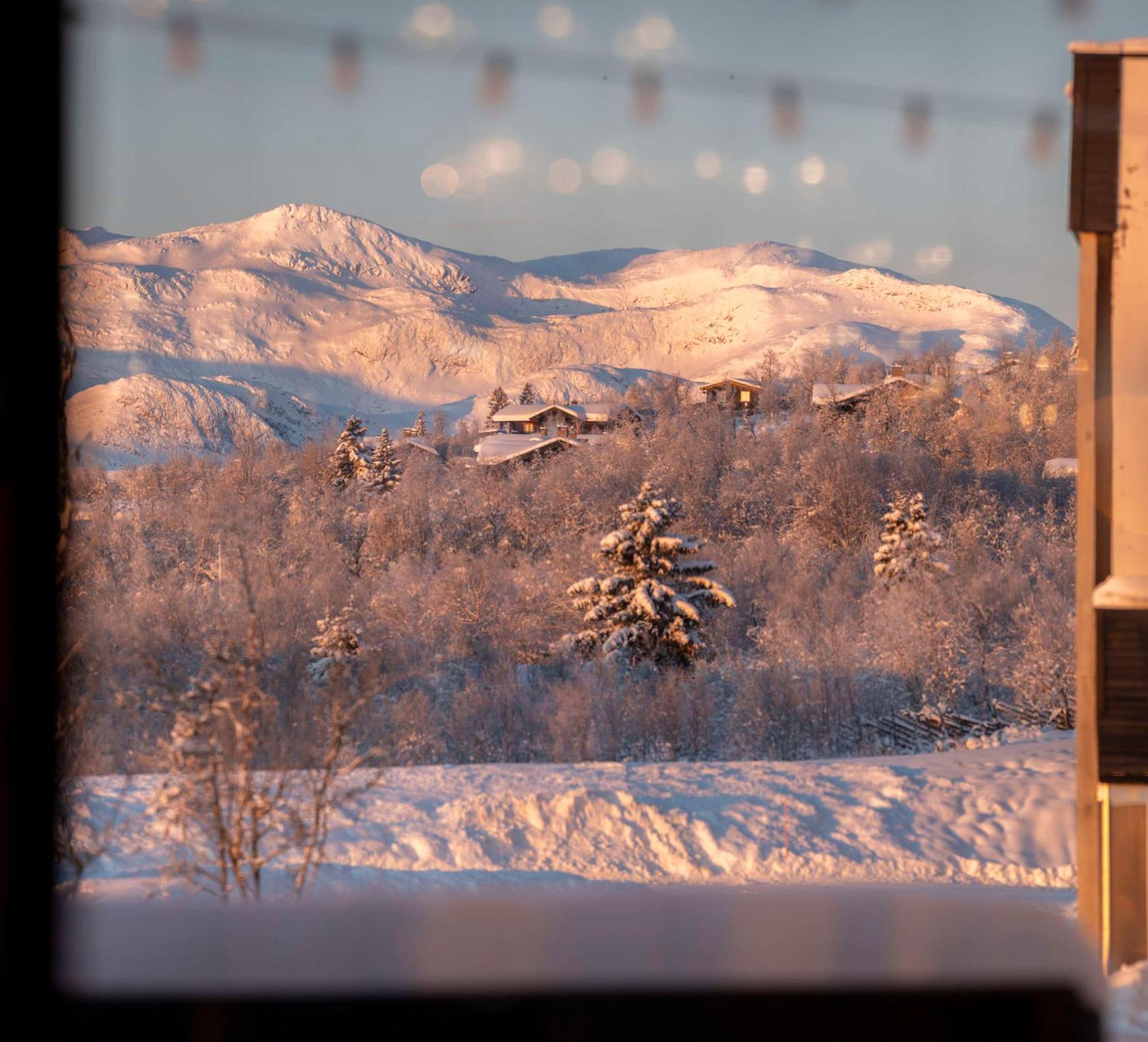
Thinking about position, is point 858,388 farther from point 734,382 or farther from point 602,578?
point 602,578

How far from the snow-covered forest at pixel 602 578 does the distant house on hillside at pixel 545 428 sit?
133 cm

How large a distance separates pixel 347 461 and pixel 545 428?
7592 mm

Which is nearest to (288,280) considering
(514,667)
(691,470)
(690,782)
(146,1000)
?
(691,470)

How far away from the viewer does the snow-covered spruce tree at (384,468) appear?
1180 inches

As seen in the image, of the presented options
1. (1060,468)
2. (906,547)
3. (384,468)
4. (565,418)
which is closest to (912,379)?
(1060,468)

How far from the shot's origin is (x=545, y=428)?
3619 centimetres

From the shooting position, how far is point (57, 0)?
5.58 feet

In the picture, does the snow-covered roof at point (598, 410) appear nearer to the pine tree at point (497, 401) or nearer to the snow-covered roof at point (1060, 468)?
the pine tree at point (497, 401)

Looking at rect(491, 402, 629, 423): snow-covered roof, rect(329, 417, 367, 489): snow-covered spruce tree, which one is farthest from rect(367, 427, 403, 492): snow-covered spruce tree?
rect(491, 402, 629, 423): snow-covered roof

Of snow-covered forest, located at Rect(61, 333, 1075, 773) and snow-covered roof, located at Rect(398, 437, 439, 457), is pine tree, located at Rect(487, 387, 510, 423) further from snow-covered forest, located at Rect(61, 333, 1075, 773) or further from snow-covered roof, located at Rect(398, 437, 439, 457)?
snow-covered forest, located at Rect(61, 333, 1075, 773)

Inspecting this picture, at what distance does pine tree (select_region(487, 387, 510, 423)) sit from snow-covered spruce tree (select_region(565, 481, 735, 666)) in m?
21.6

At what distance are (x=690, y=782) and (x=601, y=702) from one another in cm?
711

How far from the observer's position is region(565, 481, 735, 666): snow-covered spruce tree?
18688mm

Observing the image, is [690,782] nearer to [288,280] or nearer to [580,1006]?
[580,1006]
